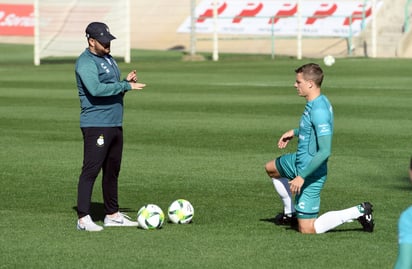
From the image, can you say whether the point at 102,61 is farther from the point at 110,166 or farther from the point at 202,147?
the point at 202,147

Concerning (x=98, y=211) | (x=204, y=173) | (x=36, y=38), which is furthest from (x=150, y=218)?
(x=36, y=38)

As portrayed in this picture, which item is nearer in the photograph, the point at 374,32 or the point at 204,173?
the point at 204,173

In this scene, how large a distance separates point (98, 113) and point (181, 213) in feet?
4.24

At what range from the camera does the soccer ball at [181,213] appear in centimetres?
1190

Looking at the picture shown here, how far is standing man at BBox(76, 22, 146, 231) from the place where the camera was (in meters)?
11.6

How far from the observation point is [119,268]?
976cm

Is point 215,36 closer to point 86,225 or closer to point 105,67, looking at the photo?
point 105,67

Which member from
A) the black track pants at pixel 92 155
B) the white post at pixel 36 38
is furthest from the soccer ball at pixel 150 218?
the white post at pixel 36 38

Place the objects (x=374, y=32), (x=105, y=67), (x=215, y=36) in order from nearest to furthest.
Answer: (x=105, y=67) → (x=215, y=36) → (x=374, y=32)

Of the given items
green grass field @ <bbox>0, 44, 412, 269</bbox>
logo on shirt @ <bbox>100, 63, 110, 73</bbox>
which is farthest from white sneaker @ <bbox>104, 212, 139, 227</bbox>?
logo on shirt @ <bbox>100, 63, 110, 73</bbox>

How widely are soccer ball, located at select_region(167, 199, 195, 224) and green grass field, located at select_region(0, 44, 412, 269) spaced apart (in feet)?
0.37

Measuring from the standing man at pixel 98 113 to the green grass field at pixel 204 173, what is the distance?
376 mm

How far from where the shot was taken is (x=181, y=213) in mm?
11898

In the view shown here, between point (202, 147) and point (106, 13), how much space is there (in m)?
28.1
